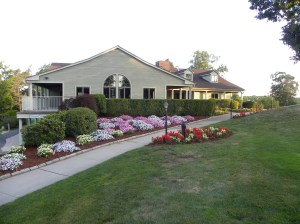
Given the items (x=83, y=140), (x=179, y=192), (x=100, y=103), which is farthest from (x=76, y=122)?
(x=179, y=192)

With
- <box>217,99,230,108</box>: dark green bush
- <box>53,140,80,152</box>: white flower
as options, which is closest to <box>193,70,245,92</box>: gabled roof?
<box>217,99,230,108</box>: dark green bush

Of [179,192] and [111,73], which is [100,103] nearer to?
[111,73]

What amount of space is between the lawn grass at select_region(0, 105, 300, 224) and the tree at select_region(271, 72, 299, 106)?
38798 mm

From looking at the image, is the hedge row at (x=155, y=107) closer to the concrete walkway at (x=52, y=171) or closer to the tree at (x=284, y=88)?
the concrete walkway at (x=52, y=171)

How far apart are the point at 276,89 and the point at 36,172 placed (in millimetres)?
44349

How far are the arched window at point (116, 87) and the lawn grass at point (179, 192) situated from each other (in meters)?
16.0

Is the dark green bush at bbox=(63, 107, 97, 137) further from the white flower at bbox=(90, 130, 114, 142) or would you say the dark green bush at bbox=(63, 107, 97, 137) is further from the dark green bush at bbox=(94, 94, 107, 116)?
the dark green bush at bbox=(94, 94, 107, 116)

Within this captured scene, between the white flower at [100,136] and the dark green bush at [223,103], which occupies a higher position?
the dark green bush at [223,103]

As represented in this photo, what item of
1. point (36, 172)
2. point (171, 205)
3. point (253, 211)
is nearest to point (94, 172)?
point (36, 172)

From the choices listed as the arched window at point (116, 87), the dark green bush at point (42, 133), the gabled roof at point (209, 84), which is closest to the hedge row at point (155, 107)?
the arched window at point (116, 87)

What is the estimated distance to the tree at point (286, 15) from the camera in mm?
11336

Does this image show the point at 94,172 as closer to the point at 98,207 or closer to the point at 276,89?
the point at 98,207

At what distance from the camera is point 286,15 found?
13406mm

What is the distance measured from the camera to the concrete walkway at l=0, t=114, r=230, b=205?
22.0 feet
